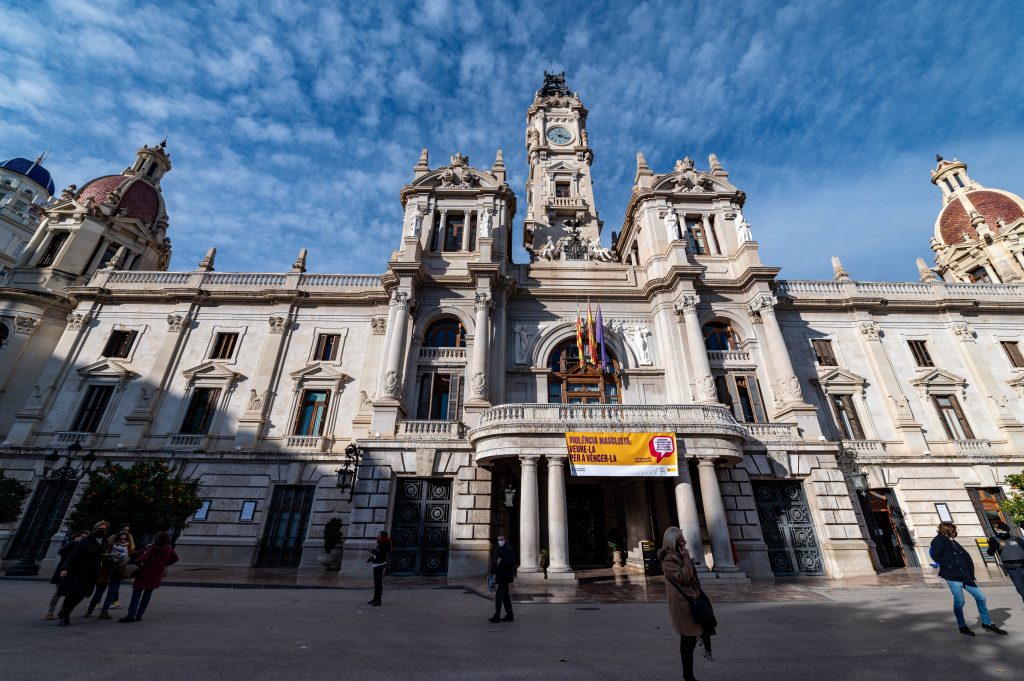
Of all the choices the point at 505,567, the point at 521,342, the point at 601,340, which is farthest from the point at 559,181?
the point at 505,567

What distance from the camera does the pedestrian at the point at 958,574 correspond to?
25.8 ft

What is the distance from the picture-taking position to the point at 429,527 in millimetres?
19828

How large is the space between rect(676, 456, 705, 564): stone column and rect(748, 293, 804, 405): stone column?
29.0ft

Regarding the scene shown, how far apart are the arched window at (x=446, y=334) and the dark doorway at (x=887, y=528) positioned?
22670mm

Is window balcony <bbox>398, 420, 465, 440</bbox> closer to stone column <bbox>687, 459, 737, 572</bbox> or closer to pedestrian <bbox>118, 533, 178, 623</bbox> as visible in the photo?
stone column <bbox>687, 459, 737, 572</bbox>

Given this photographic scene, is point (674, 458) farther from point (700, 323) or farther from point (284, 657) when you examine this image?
point (284, 657)

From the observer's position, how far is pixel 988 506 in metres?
23.0

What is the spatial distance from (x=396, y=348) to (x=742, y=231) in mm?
22551

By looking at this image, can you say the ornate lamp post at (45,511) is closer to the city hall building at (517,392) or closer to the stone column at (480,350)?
the city hall building at (517,392)

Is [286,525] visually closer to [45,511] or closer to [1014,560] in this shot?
[45,511]

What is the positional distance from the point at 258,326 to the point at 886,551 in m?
36.7

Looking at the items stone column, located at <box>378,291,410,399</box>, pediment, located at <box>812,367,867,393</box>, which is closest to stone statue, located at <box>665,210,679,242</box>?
pediment, located at <box>812,367,867,393</box>

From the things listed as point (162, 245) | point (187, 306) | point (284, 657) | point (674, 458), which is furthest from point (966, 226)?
point (162, 245)

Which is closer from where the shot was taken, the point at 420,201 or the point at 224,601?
the point at 224,601
